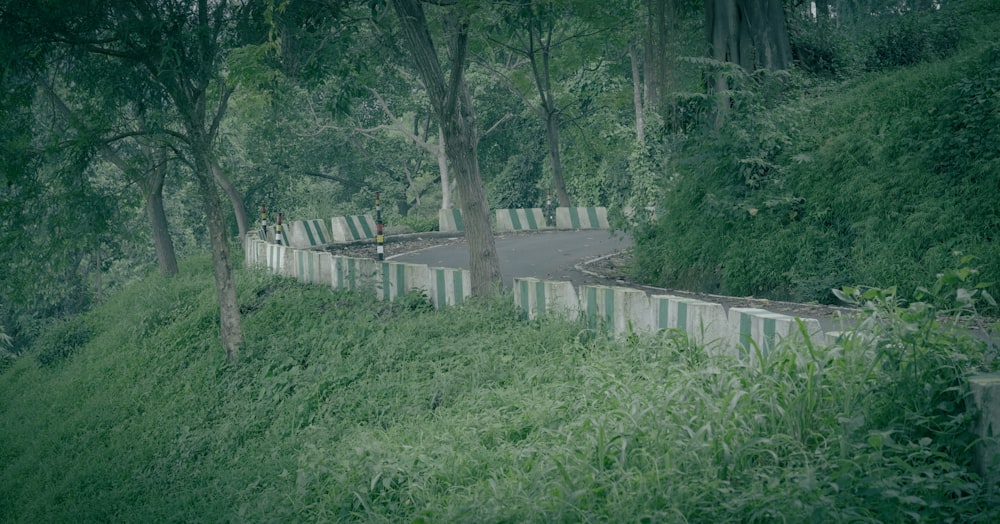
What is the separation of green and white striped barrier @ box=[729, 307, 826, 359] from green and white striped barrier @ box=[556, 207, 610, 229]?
69.1ft

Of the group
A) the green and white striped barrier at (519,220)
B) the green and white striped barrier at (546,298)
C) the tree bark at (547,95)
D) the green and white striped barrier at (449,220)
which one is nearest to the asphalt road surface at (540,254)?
the green and white striped barrier at (449,220)

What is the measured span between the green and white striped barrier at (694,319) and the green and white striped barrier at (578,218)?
2008cm

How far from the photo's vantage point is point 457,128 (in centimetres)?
1153

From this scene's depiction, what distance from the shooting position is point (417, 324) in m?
10.9

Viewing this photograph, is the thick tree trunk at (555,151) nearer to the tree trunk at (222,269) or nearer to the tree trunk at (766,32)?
the tree trunk at (766,32)

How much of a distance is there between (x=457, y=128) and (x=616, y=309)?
430 cm

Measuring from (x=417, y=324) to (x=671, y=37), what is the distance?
6.50 m

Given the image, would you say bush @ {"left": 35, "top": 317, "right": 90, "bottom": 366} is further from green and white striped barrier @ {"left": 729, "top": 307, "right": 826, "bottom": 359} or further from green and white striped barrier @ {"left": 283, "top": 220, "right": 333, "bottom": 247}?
green and white striped barrier @ {"left": 729, "top": 307, "right": 826, "bottom": 359}

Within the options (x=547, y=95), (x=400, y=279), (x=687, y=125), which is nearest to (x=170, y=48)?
A: (x=400, y=279)

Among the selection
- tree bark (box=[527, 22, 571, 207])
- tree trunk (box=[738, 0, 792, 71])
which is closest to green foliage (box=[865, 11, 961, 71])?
tree trunk (box=[738, 0, 792, 71])

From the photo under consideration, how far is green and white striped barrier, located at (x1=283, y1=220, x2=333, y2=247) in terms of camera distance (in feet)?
73.8

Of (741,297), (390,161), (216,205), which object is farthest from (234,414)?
(390,161)

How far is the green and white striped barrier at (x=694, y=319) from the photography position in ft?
23.1

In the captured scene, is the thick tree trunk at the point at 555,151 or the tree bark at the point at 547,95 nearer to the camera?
the tree bark at the point at 547,95
